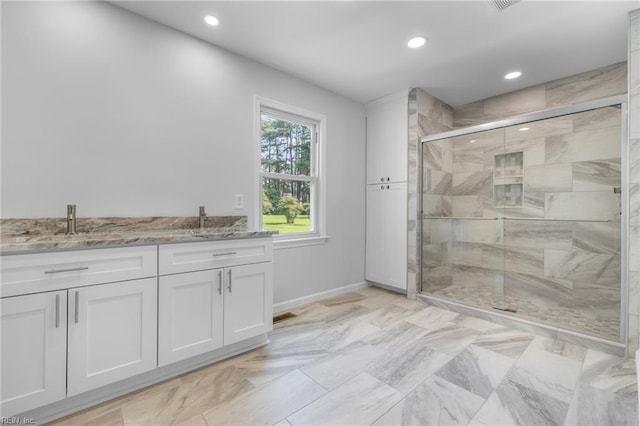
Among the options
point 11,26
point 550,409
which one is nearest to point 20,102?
point 11,26

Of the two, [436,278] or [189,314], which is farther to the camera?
[436,278]

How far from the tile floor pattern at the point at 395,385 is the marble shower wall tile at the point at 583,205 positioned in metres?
1.39

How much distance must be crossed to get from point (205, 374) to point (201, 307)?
0.42 m

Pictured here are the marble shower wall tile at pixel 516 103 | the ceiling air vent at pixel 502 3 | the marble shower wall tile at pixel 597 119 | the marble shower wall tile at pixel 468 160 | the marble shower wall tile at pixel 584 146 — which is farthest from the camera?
the marble shower wall tile at pixel 468 160

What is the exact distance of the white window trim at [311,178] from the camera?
8.55 ft

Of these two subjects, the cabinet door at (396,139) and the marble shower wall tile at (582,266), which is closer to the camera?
the marble shower wall tile at (582,266)

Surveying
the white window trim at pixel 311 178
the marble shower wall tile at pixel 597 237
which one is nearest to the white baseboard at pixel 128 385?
the white window trim at pixel 311 178

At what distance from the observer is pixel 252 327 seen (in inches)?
77.2

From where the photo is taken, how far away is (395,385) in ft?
5.33

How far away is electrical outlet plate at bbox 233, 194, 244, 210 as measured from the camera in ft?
8.12

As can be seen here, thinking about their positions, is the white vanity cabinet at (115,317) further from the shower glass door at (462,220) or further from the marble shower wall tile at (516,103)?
the marble shower wall tile at (516,103)

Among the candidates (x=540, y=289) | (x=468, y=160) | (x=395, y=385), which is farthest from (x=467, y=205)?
(x=395, y=385)

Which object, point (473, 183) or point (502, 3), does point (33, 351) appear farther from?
point (473, 183)

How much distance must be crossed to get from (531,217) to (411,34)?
7.97ft
